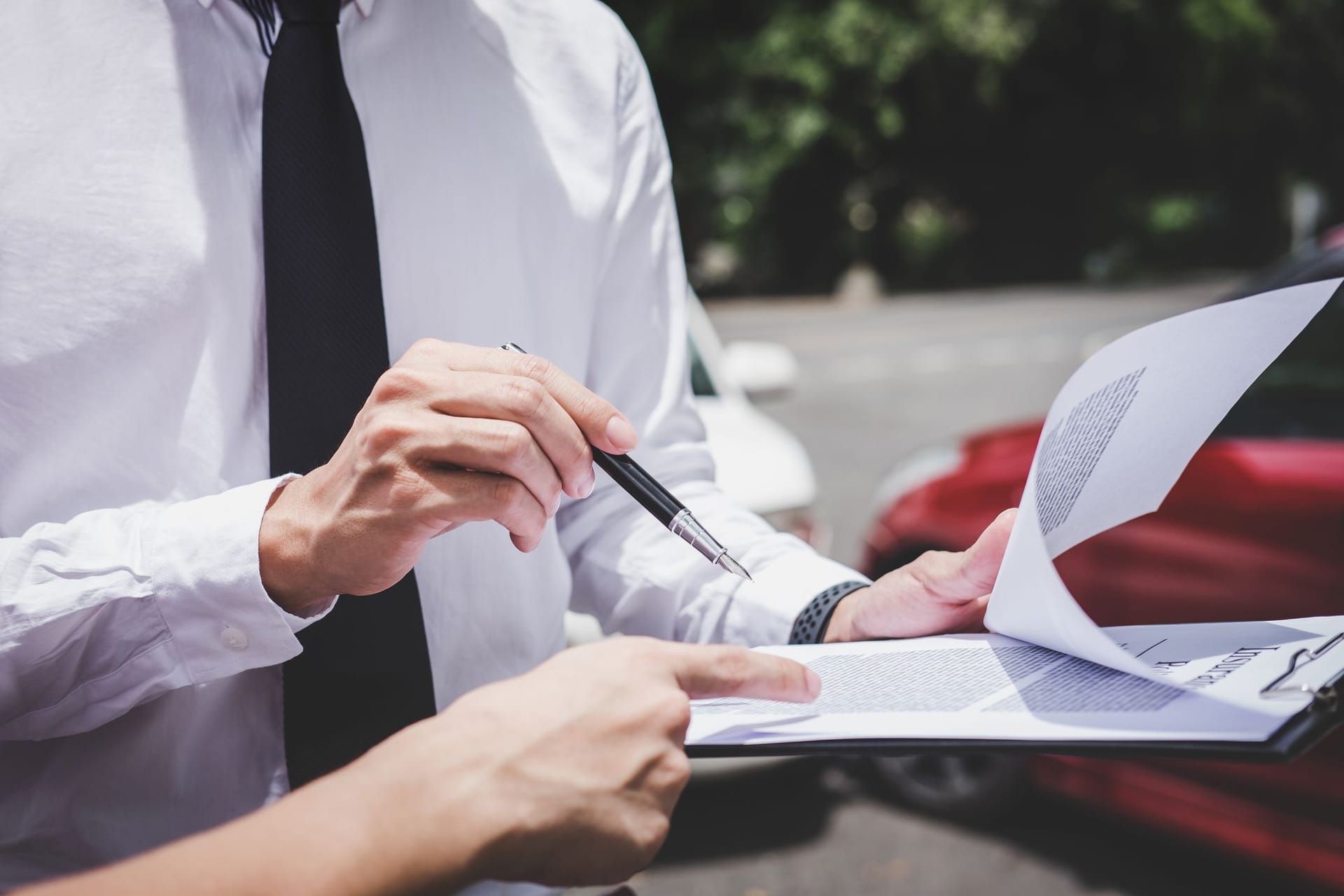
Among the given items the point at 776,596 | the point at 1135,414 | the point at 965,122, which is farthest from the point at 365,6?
the point at 965,122

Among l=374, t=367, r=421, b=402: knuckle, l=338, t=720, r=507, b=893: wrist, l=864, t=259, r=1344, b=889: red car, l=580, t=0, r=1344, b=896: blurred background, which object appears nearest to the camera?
l=338, t=720, r=507, b=893: wrist

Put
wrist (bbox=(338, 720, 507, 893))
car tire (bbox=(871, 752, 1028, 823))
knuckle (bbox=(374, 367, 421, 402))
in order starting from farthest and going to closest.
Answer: car tire (bbox=(871, 752, 1028, 823)) → knuckle (bbox=(374, 367, 421, 402)) → wrist (bbox=(338, 720, 507, 893))

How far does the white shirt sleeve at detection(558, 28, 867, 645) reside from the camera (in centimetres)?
130

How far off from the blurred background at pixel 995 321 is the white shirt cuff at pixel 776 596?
1826 mm

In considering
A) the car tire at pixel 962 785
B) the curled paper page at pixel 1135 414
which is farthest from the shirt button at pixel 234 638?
the car tire at pixel 962 785

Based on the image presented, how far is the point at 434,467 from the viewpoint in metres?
0.93

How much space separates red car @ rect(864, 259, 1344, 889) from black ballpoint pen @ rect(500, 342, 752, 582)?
179 cm

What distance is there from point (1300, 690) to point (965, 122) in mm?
24604

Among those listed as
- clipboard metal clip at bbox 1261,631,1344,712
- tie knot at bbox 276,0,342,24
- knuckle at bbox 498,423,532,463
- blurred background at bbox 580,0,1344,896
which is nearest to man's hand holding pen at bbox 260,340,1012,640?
knuckle at bbox 498,423,532,463

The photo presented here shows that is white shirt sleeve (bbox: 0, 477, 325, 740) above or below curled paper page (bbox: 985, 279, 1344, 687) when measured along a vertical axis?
below

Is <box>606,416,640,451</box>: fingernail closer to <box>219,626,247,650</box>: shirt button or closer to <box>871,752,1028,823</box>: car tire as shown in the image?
<box>219,626,247,650</box>: shirt button

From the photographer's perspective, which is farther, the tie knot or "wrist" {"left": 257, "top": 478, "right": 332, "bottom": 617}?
the tie knot

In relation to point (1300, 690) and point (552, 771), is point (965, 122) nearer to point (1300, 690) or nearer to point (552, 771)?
point (1300, 690)

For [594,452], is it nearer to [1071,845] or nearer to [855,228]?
[1071,845]
